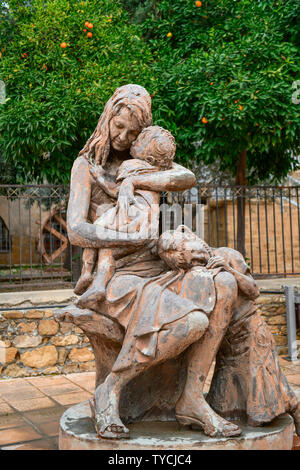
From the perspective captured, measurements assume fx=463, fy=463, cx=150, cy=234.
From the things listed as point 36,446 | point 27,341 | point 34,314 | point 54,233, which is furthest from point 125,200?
point 54,233

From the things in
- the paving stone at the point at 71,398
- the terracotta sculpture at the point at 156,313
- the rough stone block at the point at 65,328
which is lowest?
the paving stone at the point at 71,398

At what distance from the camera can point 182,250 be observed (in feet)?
8.12

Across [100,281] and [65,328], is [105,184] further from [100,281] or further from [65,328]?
[65,328]

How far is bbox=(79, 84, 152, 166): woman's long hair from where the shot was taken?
2.77 metres

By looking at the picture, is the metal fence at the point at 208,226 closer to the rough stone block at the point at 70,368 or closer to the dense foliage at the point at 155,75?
the dense foliage at the point at 155,75

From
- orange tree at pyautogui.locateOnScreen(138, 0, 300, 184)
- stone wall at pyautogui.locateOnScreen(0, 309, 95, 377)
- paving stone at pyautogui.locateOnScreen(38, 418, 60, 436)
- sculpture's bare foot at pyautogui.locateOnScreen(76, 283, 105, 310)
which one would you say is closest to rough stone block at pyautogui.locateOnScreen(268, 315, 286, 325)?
orange tree at pyautogui.locateOnScreen(138, 0, 300, 184)

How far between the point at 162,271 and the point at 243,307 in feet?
1.62

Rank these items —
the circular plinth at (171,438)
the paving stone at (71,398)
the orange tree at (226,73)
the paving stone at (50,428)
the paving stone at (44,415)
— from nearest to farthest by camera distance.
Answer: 1. the circular plinth at (171,438)
2. the paving stone at (50,428)
3. the paving stone at (44,415)
4. the paving stone at (71,398)
5. the orange tree at (226,73)

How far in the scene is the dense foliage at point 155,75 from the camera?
18.6ft

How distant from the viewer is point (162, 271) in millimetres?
2652

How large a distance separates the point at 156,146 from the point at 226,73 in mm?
3747

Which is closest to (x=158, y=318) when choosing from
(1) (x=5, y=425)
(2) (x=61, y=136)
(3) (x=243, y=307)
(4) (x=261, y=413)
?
(3) (x=243, y=307)

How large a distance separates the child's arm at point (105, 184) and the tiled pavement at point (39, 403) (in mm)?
1580

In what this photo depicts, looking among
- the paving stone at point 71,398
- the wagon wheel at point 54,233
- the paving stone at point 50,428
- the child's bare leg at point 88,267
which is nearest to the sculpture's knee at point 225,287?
the child's bare leg at point 88,267
